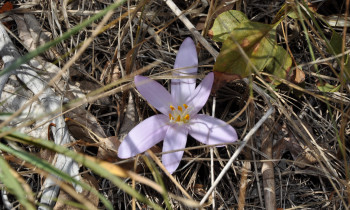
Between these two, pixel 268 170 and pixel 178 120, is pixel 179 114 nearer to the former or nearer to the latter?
pixel 178 120

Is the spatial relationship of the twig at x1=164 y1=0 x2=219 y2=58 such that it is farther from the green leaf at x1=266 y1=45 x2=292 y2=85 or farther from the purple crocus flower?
the green leaf at x1=266 y1=45 x2=292 y2=85

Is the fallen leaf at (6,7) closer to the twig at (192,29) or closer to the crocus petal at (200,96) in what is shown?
the twig at (192,29)

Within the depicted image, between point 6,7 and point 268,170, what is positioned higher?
point 6,7

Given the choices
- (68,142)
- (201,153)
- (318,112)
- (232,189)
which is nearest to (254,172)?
(232,189)

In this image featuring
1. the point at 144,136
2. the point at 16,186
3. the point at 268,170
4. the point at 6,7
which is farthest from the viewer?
the point at 6,7

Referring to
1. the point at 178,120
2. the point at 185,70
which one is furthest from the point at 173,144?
the point at 185,70

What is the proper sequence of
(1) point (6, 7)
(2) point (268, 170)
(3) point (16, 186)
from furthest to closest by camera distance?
(1) point (6, 7) < (2) point (268, 170) < (3) point (16, 186)

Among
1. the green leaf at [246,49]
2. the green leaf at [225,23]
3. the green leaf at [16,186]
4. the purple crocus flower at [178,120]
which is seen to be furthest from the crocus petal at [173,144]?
the green leaf at [16,186]
